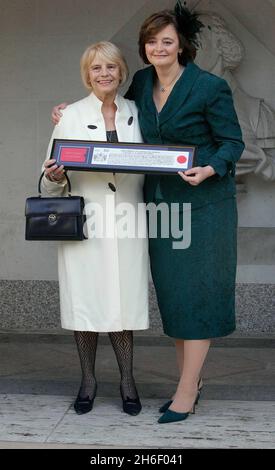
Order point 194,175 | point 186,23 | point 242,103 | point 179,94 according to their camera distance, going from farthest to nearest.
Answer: point 242,103 < point 186,23 < point 179,94 < point 194,175

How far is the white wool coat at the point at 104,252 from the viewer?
4.71 metres

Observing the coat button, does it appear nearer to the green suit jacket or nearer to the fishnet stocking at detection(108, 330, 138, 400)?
the green suit jacket

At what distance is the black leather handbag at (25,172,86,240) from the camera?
461 centimetres

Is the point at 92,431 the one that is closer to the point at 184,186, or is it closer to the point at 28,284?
the point at 184,186

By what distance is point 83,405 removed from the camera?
16.0 ft

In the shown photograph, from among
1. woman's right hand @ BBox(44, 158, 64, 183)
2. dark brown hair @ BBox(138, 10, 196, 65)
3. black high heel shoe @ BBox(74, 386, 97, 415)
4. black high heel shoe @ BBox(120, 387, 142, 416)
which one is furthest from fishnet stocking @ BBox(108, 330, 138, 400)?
dark brown hair @ BBox(138, 10, 196, 65)

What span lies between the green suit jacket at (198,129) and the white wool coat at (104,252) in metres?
0.11

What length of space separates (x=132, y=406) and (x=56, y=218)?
0.99 meters

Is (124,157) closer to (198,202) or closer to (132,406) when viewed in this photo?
(198,202)

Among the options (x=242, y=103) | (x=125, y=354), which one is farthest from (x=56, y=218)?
(x=242, y=103)

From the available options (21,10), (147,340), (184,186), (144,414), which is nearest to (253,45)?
(21,10)

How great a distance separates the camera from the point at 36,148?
23.9ft
